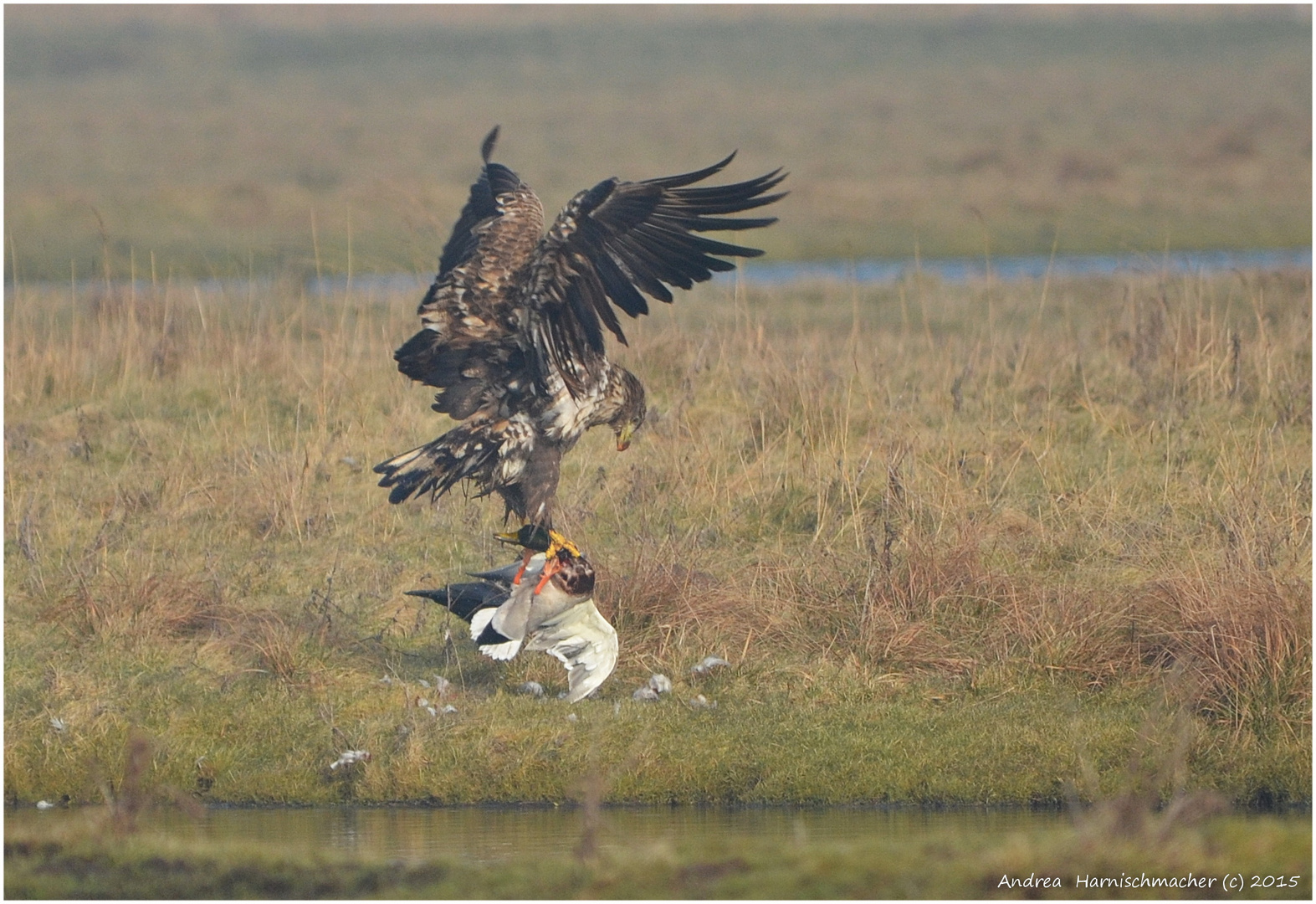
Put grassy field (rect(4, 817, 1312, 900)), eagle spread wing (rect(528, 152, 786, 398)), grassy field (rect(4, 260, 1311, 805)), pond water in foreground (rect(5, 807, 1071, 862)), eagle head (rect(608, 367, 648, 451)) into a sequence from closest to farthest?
1. grassy field (rect(4, 817, 1312, 900))
2. pond water in foreground (rect(5, 807, 1071, 862))
3. grassy field (rect(4, 260, 1311, 805))
4. eagle spread wing (rect(528, 152, 786, 398))
5. eagle head (rect(608, 367, 648, 451))

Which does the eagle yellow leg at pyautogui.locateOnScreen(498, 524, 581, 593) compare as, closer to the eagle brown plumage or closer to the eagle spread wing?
the eagle brown plumage

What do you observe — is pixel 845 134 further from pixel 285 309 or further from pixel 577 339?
pixel 577 339

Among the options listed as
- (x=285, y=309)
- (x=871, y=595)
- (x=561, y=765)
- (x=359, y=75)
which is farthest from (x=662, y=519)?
(x=359, y=75)

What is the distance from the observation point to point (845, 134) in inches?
1713

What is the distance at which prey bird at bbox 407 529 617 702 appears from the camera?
700cm

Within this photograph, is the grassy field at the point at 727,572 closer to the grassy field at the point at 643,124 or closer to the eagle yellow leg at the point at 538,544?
the eagle yellow leg at the point at 538,544

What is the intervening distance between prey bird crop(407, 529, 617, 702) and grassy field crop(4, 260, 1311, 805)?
0.57 feet

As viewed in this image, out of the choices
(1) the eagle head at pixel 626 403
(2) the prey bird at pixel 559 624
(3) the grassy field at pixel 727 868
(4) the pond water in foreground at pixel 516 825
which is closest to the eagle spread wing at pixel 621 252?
(1) the eagle head at pixel 626 403

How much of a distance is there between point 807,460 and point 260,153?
33919 millimetres

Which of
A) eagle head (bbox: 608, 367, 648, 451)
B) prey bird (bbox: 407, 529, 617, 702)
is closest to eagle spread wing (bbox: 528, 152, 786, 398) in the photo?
eagle head (bbox: 608, 367, 648, 451)

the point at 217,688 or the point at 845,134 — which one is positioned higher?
the point at 845,134

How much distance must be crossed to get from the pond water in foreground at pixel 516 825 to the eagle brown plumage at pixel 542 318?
4.58 feet

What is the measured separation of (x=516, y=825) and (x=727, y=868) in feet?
5.23

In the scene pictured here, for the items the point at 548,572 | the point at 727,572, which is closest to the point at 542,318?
the point at 548,572
